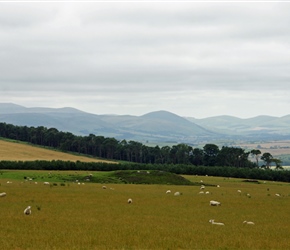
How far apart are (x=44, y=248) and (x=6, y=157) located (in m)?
115

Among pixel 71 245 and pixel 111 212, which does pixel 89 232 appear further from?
pixel 111 212

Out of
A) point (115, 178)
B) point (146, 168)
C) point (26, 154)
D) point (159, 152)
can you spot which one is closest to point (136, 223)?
point (115, 178)

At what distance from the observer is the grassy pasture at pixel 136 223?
2352 centimetres

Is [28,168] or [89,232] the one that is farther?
[28,168]

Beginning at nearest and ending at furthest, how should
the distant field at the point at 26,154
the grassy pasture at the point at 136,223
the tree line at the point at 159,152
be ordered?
the grassy pasture at the point at 136,223 < the distant field at the point at 26,154 < the tree line at the point at 159,152

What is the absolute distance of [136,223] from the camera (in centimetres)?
3033

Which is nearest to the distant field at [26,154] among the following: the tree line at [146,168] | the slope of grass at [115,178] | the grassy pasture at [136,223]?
the tree line at [146,168]

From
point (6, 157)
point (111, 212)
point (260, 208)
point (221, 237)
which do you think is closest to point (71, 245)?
point (221, 237)

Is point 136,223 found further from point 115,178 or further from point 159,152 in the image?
point 159,152

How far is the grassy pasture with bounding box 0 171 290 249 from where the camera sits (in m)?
23.5

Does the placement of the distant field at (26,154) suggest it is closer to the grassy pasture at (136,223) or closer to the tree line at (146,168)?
the tree line at (146,168)

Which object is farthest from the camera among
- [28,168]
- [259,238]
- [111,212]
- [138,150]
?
[138,150]

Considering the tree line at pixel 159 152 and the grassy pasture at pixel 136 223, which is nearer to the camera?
the grassy pasture at pixel 136 223

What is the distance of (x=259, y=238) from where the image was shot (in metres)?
26.0
